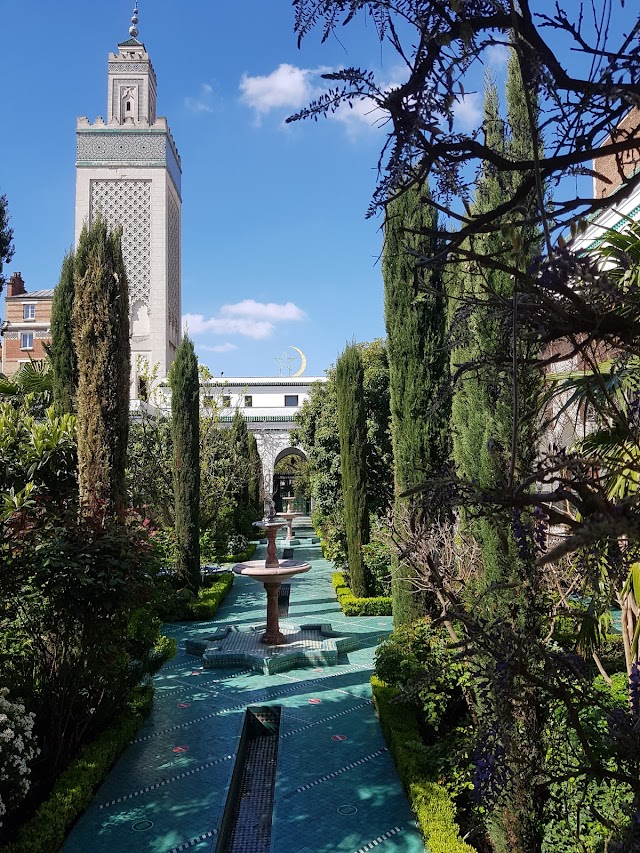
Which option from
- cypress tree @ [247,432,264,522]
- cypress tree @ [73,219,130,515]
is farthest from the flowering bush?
cypress tree @ [247,432,264,522]

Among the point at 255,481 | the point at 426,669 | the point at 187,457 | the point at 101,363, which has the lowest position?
the point at 426,669

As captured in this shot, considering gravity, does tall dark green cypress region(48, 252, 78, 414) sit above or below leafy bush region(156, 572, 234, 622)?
above

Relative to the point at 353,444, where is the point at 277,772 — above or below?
below

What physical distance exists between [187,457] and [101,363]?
596 centimetres

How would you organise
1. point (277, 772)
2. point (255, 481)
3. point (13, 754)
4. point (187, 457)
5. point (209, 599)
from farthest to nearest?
point (255, 481) → point (187, 457) → point (209, 599) → point (277, 772) → point (13, 754)

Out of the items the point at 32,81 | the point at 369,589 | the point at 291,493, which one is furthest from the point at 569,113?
the point at 291,493

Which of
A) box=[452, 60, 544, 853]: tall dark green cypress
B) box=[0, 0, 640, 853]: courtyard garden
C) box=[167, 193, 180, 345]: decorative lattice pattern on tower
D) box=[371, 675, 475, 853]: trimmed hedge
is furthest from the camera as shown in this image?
box=[167, 193, 180, 345]: decorative lattice pattern on tower

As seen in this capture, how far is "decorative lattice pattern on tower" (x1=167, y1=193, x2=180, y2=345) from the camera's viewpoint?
33.5 meters

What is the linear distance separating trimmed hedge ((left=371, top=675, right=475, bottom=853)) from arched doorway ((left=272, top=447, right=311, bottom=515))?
75.5 ft

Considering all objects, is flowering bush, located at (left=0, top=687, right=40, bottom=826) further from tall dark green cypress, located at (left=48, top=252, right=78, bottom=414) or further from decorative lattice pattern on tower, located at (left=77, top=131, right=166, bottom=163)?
decorative lattice pattern on tower, located at (left=77, top=131, right=166, bottom=163)

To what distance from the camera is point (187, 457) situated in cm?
1252

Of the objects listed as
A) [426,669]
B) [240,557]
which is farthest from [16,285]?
[426,669]

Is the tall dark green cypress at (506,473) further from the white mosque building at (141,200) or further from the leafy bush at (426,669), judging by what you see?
the white mosque building at (141,200)

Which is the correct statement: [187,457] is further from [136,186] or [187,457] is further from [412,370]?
[136,186]
